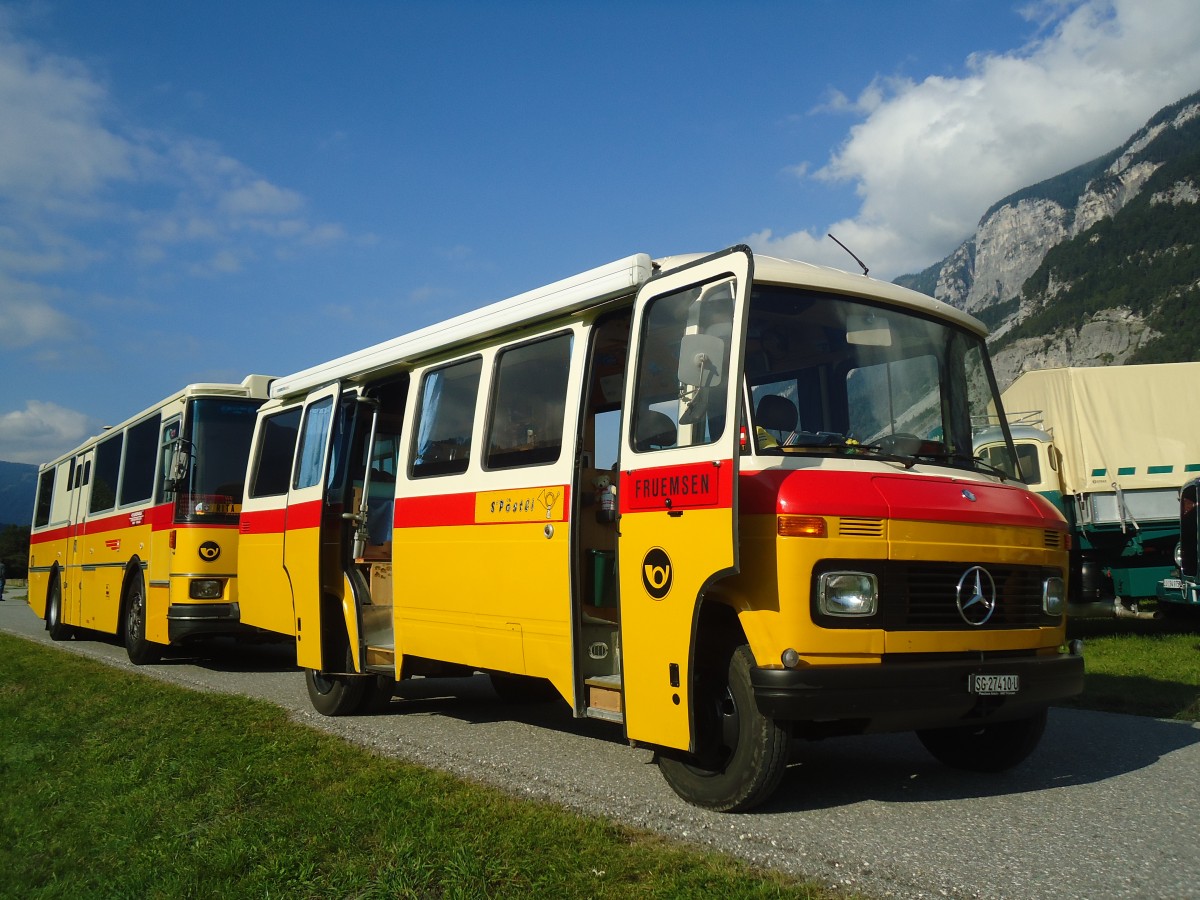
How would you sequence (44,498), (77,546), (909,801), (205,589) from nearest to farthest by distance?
(909,801) → (205,589) → (77,546) → (44,498)

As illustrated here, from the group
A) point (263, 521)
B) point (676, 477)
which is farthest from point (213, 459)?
point (676, 477)

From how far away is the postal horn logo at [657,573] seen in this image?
17.6ft

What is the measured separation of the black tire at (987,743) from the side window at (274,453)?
6.16 meters

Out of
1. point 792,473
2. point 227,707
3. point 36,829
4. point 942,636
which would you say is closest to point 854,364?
point 792,473

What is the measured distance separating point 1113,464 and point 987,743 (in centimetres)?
1087

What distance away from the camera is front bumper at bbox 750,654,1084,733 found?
4.81 meters

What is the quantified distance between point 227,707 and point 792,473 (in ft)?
18.8

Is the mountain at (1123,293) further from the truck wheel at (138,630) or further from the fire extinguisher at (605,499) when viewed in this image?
the fire extinguisher at (605,499)

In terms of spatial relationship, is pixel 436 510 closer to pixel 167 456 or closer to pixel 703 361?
pixel 703 361

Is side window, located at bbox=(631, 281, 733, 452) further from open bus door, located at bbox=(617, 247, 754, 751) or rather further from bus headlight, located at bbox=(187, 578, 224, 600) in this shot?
bus headlight, located at bbox=(187, 578, 224, 600)

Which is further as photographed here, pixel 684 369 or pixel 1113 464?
pixel 1113 464

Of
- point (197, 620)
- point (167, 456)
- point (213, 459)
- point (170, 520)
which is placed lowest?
point (197, 620)

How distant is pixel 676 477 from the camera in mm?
5348

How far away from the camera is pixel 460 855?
176 inches
